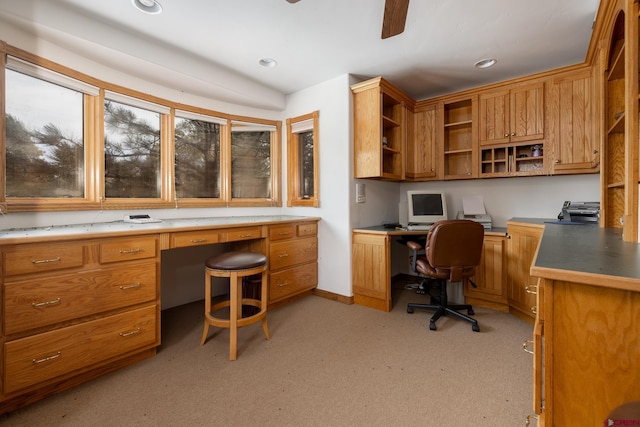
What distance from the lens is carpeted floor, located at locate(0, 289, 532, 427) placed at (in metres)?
1.39

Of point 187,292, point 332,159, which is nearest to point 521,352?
point 332,159

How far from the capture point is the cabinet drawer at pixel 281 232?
2726mm

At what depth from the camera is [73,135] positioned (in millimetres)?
2182

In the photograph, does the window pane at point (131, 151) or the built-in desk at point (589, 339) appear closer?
the built-in desk at point (589, 339)

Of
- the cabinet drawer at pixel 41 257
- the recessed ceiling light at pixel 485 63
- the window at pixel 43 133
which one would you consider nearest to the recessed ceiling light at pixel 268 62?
the window at pixel 43 133

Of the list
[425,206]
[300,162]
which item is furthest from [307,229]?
[425,206]

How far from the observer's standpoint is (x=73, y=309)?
1.55m

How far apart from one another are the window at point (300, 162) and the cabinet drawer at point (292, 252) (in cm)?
54

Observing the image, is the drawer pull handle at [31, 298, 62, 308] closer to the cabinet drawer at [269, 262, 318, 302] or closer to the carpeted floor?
the carpeted floor

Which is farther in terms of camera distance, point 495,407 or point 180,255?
point 180,255

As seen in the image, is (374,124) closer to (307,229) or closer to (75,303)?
(307,229)

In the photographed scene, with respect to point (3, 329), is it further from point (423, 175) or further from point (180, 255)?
point (423, 175)

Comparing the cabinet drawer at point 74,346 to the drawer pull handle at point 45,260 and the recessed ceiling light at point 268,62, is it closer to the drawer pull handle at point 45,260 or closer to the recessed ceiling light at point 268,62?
the drawer pull handle at point 45,260

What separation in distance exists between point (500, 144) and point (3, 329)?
4.23 m
